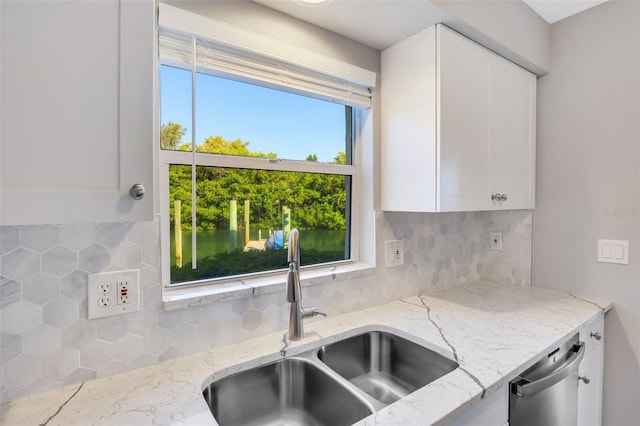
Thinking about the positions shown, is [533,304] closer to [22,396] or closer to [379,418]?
[379,418]

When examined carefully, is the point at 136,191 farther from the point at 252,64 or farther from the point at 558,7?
the point at 558,7

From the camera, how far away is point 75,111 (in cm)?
60

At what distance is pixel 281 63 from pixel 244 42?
170 mm

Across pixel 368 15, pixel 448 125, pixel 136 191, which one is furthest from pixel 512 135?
pixel 136 191

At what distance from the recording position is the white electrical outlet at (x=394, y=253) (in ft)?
5.03

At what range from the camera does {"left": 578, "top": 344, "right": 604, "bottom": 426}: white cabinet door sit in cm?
136

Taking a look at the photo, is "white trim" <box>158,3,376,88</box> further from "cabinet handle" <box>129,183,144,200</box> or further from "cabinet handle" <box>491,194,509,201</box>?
"cabinet handle" <box>491,194,509,201</box>

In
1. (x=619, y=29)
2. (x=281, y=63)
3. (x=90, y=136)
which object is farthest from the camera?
(x=619, y=29)

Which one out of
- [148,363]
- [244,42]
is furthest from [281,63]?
[148,363]

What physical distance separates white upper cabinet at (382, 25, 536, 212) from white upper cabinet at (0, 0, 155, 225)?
1009 millimetres

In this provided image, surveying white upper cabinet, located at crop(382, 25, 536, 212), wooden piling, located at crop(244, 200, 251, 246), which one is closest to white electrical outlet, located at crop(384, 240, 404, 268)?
white upper cabinet, located at crop(382, 25, 536, 212)

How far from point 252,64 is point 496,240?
→ 1.74 metres

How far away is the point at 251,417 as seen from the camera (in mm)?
1013

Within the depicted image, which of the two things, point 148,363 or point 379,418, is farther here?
point 148,363
